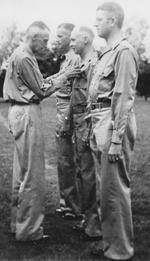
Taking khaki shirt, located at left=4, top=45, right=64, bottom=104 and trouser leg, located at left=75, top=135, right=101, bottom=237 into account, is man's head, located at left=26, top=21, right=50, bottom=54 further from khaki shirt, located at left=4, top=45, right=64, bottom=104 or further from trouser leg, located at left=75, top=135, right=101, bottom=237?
trouser leg, located at left=75, top=135, right=101, bottom=237

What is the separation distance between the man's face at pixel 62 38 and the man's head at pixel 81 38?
66 cm

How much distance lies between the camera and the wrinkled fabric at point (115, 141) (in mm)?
5227

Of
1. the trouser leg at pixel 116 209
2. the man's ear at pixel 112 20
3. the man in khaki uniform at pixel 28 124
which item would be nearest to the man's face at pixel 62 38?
the man in khaki uniform at pixel 28 124

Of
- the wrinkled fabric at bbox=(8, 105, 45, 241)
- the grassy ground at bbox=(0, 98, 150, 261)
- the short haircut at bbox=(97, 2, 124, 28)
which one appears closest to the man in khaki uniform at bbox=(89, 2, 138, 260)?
the short haircut at bbox=(97, 2, 124, 28)

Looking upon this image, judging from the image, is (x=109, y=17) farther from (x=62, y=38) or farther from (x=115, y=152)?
(x=62, y=38)

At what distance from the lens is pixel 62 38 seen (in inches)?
293

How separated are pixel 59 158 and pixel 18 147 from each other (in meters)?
1.61

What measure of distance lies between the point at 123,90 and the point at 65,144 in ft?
8.39

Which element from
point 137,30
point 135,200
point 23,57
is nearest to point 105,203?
point 23,57

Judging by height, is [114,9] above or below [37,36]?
above

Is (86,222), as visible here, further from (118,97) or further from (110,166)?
(118,97)

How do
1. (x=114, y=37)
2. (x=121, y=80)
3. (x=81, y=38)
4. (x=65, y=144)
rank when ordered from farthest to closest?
1. (x=65, y=144)
2. (x=81, y=38)
3. (x=114, y=37)
4. (x=121, y=80)

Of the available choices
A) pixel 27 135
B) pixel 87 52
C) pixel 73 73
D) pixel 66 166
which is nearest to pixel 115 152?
pixel 27 135

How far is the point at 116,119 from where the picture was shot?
5211 mm
